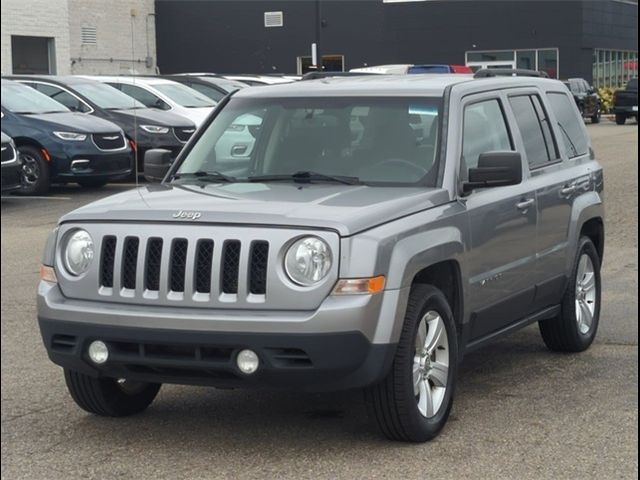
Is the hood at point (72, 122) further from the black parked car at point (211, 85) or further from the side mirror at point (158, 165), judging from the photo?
the side mirror at point (158, 165)

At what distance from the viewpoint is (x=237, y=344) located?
5535 millimetres

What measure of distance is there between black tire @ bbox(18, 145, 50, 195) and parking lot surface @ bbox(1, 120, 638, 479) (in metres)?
10.1

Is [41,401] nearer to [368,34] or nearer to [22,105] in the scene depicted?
[368,34]

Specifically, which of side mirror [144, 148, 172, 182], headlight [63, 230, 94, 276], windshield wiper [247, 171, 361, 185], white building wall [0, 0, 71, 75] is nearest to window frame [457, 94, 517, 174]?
windshield wiper [247, 171, 361, 185]

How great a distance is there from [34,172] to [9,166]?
59.7 inches

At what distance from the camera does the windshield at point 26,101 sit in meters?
19.1

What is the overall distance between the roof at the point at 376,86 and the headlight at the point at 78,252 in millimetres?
1686

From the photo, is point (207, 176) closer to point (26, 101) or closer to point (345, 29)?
point (345, 29)

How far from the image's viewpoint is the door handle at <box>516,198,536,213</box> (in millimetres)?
7145

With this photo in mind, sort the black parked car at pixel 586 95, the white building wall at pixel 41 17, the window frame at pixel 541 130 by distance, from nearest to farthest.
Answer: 1. the white building wall at pixel 41 17
2. the window frame at pixel 541 130
3. the black parked car at pixel 586 95

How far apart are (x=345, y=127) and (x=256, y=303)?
1.64 m

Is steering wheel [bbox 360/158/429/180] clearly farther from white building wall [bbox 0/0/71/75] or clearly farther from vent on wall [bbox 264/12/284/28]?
white building wall [bbox 0/0/71/75]

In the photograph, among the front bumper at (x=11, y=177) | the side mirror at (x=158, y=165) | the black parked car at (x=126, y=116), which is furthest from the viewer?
the black parked car at (x=126, y=116)

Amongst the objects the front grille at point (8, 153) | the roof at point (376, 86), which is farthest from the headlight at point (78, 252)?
the front grille at point (8, 153)
